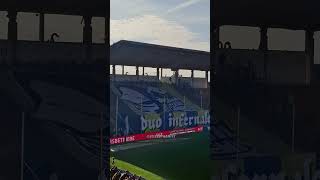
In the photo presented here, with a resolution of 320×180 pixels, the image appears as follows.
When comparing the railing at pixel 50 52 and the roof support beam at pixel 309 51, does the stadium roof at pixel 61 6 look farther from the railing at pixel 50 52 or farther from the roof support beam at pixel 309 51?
the roof support beam at pixel 309 51

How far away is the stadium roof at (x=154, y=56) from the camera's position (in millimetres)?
37531

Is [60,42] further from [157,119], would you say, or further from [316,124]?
[157,119]

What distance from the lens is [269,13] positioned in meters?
12.3

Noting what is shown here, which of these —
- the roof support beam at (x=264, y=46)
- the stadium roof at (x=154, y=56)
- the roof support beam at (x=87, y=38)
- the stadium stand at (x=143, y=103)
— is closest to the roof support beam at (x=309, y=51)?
the roof support beam at (x=264, y=46)

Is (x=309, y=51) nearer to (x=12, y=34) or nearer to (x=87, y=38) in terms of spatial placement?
(x=87, y=38)

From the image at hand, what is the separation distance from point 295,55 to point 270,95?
52.0 inches

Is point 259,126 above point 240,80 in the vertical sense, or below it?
below

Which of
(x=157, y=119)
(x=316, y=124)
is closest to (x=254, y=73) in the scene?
(x=316, y=124)

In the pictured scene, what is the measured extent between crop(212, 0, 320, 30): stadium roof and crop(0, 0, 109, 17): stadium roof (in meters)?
3.08

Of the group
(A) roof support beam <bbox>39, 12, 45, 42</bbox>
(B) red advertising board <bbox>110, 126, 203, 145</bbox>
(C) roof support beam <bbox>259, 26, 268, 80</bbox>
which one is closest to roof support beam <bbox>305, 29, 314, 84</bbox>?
(C) roof support beam <bbox>259, 26, 268, 80</bbox>

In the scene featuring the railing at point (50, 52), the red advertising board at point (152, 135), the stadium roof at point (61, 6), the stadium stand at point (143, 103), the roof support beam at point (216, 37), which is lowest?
the red advertising board at point (152, 135)

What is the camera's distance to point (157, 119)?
139ft

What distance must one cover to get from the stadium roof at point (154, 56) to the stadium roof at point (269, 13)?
24616mm

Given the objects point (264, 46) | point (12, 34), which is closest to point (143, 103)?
point (264, 46)
